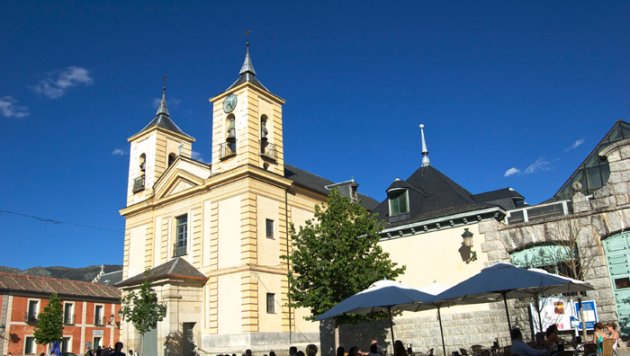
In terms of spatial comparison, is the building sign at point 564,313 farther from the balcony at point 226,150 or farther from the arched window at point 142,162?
the arched window at point 142,162

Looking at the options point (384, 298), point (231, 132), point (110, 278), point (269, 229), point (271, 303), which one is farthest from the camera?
point (110, 278)

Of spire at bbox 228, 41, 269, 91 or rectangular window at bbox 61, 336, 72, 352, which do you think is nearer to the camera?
spire at bbox 228, 41, 269, 91

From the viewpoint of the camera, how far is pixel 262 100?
94.7ft

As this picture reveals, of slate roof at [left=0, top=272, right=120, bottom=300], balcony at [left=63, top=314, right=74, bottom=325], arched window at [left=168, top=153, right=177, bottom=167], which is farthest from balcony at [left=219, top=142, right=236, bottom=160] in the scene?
balcony at [left=63, top=314, right=74, bottom=325]

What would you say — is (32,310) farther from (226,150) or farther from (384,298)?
(384,298)

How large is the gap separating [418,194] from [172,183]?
14389 mm

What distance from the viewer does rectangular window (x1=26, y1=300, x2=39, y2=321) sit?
144 ft

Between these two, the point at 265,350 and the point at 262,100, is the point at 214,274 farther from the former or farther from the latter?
the point at 262,100

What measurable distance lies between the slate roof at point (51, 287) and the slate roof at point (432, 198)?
3348 cm

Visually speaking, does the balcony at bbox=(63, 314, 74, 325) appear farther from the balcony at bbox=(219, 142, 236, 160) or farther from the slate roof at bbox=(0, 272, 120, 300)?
the balcony at bbox=(219, 142, 236, 160)

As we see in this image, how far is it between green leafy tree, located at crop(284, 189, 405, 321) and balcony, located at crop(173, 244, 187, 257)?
8519 millimetres

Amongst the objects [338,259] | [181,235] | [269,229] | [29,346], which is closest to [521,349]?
[338,259]

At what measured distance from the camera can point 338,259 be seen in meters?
21.0

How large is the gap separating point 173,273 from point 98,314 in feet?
97.2
